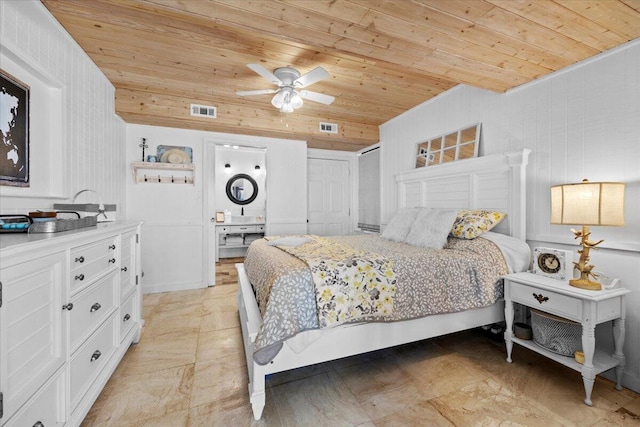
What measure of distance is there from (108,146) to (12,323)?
2625 mm

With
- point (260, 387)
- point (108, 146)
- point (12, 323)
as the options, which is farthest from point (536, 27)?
point (108, 146)

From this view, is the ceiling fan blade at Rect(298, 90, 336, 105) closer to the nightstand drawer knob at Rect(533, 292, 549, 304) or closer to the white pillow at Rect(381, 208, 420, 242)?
the white pillow at Rect(381, 208, 420, 242)

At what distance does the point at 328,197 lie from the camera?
5098 mm

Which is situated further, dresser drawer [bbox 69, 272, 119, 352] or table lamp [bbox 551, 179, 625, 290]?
table lamp [bbox 551, 179, 625, 290]

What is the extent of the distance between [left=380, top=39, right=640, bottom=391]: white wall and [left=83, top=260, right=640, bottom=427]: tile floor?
0.58m

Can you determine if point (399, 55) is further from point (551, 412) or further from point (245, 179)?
point (245, 179)

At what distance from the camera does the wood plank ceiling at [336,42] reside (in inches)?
60.1

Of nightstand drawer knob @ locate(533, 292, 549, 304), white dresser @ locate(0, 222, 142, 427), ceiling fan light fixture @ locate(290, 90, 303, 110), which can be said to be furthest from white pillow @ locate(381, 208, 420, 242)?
white dresser @ locate(0, 222, 142, 427)

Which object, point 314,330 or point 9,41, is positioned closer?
point 9,41

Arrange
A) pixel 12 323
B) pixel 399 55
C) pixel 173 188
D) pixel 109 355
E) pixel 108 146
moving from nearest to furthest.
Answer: pixel 12 323 < pixel 109 355 < pixel 399 55 < pixel 108 146 < pixel 173 188

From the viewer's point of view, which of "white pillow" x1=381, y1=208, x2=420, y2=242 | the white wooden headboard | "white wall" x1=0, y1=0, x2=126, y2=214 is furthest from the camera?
"white pillow" x1=381, y1=208, x2=420, y2=242

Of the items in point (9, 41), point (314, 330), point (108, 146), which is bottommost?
point (314, 330)

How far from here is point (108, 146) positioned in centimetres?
295

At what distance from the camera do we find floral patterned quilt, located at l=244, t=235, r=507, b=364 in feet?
4.92
